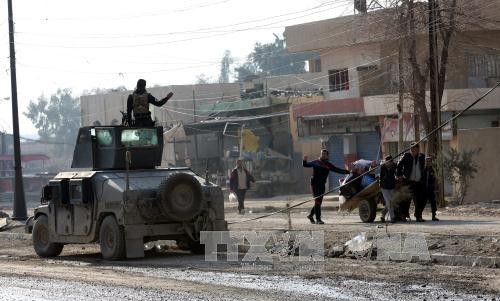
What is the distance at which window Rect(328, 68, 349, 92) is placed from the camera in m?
46.2

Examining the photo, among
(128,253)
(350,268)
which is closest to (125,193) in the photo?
(128,253)

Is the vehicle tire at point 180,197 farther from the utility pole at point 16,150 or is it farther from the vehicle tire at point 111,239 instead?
the utility pole at point 16,150

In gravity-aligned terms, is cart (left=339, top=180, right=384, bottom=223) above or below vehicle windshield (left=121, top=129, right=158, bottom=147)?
below

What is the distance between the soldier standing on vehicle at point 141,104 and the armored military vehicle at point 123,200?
0.24 metres

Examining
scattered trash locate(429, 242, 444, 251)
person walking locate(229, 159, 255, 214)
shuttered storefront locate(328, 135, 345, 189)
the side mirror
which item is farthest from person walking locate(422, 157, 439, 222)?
shuttered storefront locate(328, 135, 345, 189)

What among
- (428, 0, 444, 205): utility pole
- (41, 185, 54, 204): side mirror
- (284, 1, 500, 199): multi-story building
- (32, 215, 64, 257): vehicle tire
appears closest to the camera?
(41, 185, 54, 204): side mirror

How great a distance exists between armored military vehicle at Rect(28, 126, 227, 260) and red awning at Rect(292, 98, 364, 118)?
24.6 metres

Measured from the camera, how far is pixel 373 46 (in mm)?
42438

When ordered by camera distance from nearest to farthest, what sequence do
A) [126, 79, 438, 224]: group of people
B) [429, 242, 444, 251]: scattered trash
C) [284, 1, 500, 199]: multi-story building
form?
1. [429, 242, 444, 251]: scattered trash
2. [126, 79, 438, 224]: group of people
3. [284, 1, 500, 199]: multi-story building

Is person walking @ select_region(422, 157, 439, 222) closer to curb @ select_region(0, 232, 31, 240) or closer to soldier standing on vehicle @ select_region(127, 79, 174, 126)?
soldier standing on vehicle @ select_region(127, 79, 174, 126)

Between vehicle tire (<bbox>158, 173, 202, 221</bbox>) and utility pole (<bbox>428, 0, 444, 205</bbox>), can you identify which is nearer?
vehicle tire (<bbox>158, 173, 202, 221</bbox>)

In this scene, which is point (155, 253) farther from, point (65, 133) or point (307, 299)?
point (65, 133)

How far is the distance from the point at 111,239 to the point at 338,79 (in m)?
29.4

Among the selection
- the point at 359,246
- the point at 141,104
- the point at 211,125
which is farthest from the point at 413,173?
the point at 211,125
